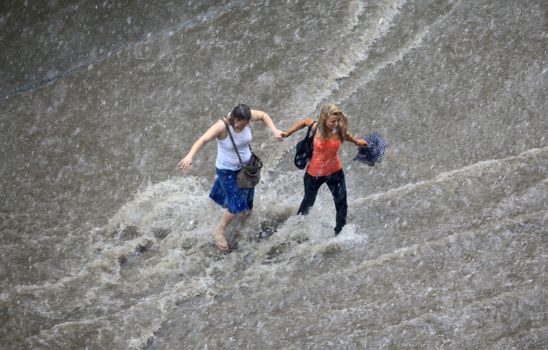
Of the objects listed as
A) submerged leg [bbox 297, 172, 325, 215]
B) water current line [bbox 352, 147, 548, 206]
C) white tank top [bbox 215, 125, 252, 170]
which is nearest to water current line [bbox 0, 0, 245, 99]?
water current line [bbox 352, 147, 548, 206]

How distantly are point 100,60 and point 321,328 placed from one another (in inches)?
253

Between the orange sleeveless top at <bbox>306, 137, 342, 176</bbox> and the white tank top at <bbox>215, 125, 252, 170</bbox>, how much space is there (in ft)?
2.04

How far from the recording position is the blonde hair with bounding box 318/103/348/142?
6.94 metres

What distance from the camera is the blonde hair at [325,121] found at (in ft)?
22.8

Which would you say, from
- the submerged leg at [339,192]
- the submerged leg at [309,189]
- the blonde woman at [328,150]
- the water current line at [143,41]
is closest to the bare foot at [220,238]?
the submerged leg at [309,189]

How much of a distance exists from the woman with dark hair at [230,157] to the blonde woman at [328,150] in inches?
14.3

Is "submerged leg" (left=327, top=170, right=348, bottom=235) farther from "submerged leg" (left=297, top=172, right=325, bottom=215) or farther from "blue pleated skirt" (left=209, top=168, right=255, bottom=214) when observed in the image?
"blue pleated skirt" (left=209, top=168, right=255, bottom=214)

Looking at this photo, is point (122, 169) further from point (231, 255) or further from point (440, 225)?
point (440, 225)

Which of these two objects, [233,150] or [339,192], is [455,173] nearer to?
[339,192]

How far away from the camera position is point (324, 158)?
726 cm

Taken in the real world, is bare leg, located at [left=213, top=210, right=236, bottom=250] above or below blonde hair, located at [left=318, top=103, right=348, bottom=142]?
below

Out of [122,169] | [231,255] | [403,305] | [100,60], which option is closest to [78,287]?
[231,255]

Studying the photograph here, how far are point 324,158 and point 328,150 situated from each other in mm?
116

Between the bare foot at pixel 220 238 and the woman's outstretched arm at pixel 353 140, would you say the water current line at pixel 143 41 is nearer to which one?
the bare foot at pixel 220 238
